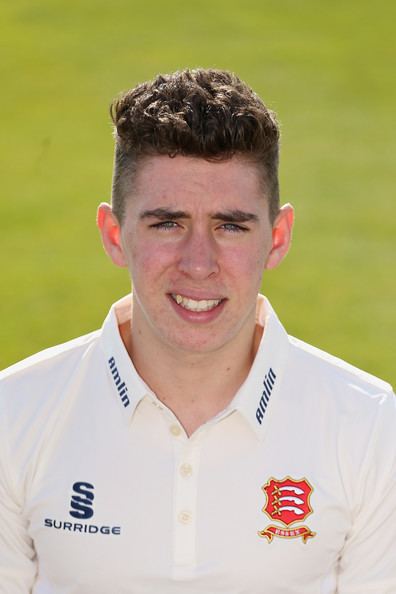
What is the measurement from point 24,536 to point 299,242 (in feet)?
14.4

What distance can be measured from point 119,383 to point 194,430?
0.19 metres

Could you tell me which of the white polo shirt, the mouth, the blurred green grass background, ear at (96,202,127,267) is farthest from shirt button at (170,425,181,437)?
the blurred green grass background

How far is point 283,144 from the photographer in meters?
8.06

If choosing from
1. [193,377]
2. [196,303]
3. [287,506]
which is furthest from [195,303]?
[287,506]

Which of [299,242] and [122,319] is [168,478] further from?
[299,242]

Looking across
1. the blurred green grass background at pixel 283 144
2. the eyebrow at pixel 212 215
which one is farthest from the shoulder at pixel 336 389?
the blurred green grass background at pixel 283 144

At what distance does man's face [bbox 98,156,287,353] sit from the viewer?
288 cm

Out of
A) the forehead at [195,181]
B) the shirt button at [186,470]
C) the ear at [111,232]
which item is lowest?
the shirt button at [186,470]

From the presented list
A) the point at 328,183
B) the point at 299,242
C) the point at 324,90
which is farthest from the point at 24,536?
the point at 324,90

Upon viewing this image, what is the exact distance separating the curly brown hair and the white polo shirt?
1.37ft

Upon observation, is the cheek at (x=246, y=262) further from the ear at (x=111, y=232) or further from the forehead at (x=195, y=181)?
the ear at (x=111, y=232)

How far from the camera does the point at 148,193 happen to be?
2.92m

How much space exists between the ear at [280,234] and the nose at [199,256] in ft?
0.74

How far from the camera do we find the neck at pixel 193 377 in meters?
3.03
